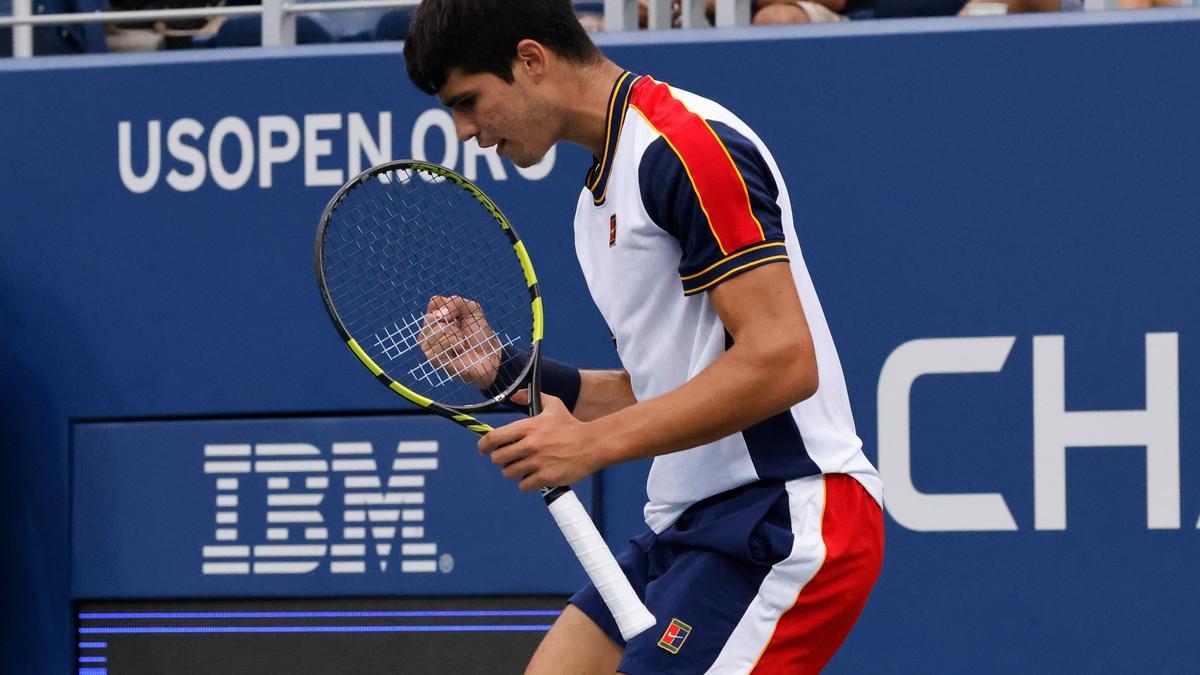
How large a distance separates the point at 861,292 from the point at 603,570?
1695 mm

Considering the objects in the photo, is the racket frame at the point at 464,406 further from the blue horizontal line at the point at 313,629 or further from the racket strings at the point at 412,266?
the blue horizontal line at the point at 313,629

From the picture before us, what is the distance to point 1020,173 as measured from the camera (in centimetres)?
377

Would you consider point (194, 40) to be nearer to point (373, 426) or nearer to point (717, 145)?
point (373, 426)

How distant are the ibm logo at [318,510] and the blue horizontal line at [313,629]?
0.14m

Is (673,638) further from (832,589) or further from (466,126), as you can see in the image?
(466,126)

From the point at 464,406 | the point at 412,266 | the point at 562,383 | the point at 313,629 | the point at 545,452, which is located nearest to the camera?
the point at 545,452

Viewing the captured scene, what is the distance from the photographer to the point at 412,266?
3775 millimetres

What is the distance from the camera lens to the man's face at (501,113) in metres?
2.40

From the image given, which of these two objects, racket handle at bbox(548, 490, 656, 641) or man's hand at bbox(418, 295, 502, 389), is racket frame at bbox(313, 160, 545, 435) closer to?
man's hand at bbox(418, 295, 502, 389)

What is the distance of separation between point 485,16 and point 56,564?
2.43 meters

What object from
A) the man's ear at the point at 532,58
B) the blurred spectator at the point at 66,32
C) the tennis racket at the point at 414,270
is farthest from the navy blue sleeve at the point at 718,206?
the blurred spectator at the point at 66,32

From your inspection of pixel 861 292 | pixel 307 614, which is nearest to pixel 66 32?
pixel 307 614

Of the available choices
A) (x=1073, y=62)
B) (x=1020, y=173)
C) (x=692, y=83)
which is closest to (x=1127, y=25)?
(x=1073, y=62)

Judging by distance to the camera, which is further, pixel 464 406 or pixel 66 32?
pixel 66 32
